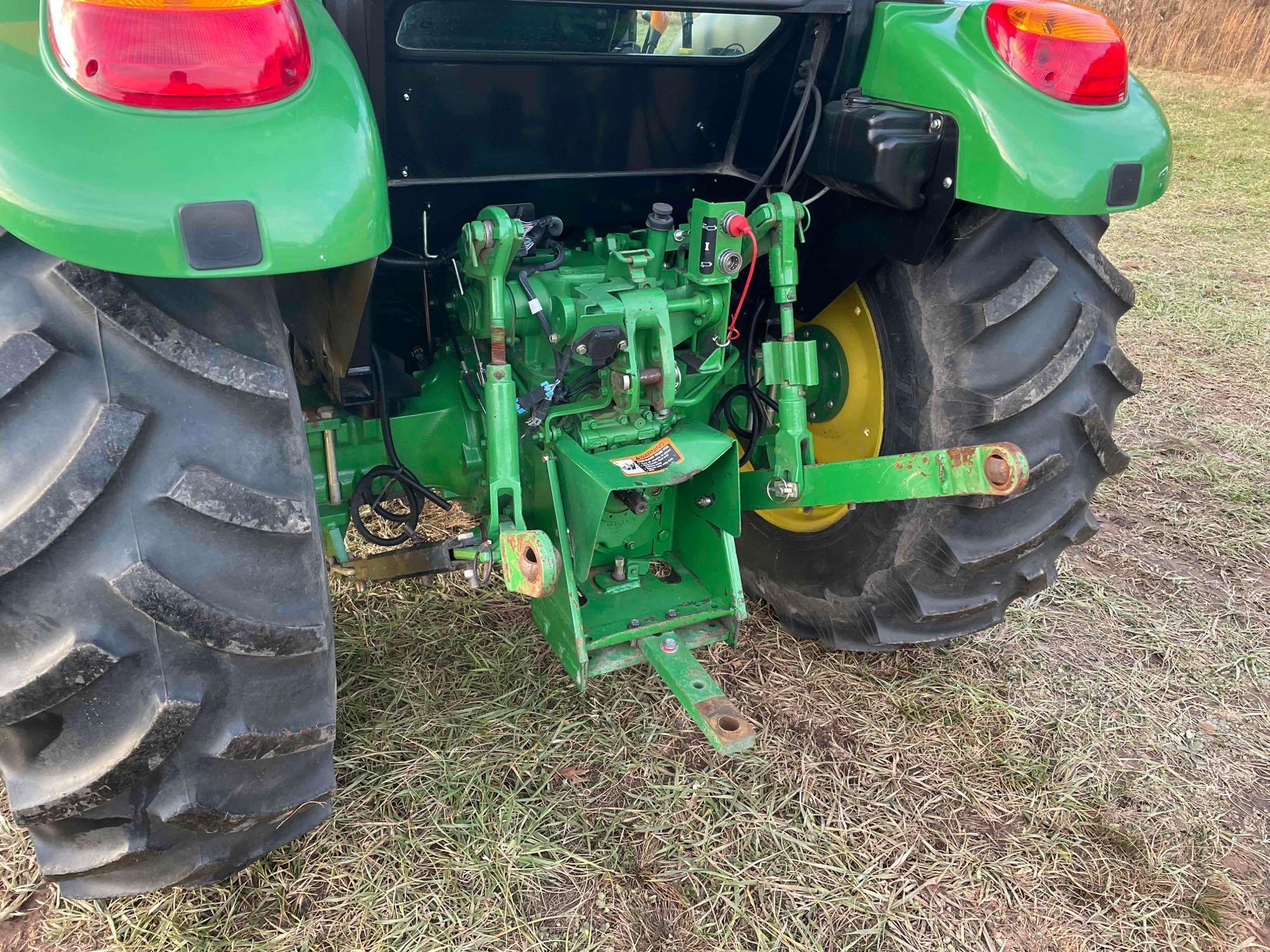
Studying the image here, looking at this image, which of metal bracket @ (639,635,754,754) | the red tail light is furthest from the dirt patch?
the red tail light

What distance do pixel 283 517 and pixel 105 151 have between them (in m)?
0.50

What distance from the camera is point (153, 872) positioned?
1475mm

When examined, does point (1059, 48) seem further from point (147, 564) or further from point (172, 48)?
point (147, 564)

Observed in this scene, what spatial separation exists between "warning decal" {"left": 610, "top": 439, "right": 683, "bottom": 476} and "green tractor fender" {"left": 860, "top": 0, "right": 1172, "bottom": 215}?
2.45 ft

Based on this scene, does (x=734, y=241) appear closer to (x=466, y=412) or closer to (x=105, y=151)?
(x=466, y=412)

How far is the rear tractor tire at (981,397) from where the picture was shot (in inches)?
73.2

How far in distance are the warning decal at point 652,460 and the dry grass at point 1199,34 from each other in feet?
49.7

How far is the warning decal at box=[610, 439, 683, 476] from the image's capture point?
1.87 metres

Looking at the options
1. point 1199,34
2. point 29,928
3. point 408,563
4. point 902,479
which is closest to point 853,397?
point 902,479

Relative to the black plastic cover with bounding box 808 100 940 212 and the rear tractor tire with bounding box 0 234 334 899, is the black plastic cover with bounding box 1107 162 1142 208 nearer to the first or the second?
the black plastic cover with bounding box 808 100 940 212

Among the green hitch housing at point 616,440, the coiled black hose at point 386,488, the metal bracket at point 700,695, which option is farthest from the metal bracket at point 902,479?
the coiled black hose at point 386,488

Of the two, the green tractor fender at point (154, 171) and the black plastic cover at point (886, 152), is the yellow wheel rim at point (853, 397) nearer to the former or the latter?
the black plastic cover at point (886, 152)

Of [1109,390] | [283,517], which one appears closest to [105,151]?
→ [283,517]

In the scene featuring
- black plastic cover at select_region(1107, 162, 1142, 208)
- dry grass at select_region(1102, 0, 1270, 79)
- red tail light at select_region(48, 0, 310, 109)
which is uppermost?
red tail light at select_region(48, 0, 310, 109)
